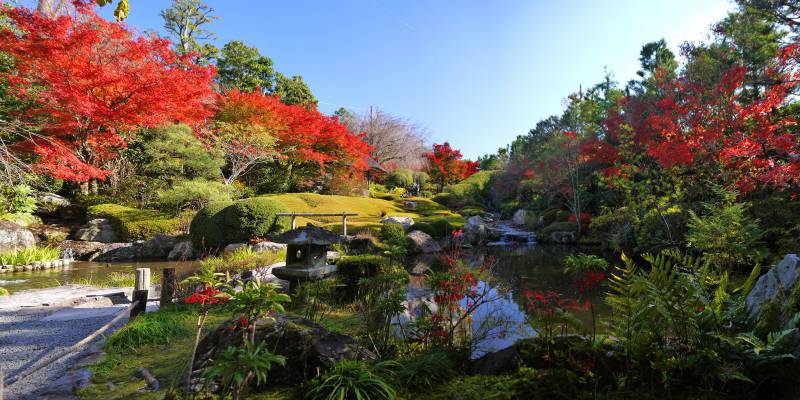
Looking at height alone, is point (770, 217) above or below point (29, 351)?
above

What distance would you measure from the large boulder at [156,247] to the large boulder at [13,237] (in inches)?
97.5

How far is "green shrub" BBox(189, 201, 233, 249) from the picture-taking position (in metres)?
10.5

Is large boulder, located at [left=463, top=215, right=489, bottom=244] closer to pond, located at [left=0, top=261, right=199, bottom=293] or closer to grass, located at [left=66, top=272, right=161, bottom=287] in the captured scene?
pond, located at [left=0, top=261, right=199, bottom=293]

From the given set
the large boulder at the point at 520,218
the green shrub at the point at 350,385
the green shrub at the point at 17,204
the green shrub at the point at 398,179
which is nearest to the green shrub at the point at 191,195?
the green shrub at the point at 17,204

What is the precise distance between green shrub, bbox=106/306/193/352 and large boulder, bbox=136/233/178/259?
7751 millimetres

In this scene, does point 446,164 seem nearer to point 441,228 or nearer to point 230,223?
point 441,228

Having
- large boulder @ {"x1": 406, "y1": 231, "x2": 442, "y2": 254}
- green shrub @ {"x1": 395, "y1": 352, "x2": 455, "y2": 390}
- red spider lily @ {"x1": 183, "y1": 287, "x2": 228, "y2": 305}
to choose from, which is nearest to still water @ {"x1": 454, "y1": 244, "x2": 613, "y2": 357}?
green shrub @ {"x1": 395, "y1": 352, "x2": 455, "y2": 390}

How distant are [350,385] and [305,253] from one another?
372cm

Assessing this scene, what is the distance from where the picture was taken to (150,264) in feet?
32.3

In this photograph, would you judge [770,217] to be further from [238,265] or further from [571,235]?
[238,265]

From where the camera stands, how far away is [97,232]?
38.5 ft

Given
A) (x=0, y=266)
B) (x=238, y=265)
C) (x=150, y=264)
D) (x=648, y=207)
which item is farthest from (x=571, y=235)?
(x=0, y=266)

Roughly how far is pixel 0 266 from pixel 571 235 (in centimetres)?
1751

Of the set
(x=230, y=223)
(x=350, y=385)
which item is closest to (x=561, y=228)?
(x=230, y=223)
